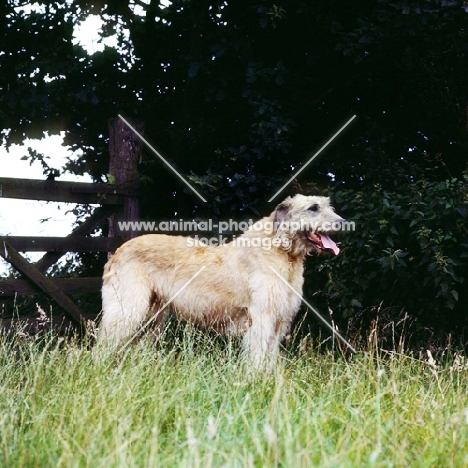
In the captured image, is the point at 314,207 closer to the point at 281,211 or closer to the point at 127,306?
the point at 281,211

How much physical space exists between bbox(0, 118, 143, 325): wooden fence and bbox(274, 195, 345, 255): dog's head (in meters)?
2.36

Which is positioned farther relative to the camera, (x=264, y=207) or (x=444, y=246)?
(x=264, y=207)

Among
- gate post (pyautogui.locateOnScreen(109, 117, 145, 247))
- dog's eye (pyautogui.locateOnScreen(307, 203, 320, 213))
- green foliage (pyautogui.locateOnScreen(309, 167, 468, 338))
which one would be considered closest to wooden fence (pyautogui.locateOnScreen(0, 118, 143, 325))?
gate post (pyautogui.locateOnScreen(109, 117, 145, 247))

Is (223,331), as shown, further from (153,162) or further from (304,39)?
(304,39)

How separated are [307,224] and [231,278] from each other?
899 millimetres

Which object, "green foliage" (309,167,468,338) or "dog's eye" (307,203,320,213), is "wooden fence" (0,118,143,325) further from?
"dog's eye" (307,203,320,213)

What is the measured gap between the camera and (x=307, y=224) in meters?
5.46

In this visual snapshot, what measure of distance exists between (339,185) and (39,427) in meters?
5.33

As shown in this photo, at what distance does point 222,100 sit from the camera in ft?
25.2

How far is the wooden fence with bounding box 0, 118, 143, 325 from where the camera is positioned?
626 cm

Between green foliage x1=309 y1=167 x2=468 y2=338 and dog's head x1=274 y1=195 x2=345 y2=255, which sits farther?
green foliage x1=309 y1=167 x2=468 y2=338

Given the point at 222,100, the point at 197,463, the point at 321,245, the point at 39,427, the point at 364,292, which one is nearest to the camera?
the point at 197,463

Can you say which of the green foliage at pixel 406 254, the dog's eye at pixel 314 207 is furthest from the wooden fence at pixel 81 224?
the dog's eye at pixel 314 207

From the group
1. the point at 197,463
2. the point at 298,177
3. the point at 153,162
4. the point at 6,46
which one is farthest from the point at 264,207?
→ the point at 197,463
